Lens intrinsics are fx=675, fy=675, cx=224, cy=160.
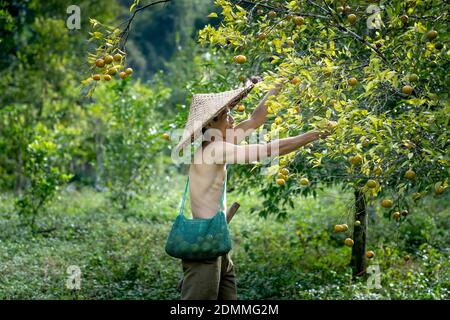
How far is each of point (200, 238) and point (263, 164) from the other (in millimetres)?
1733

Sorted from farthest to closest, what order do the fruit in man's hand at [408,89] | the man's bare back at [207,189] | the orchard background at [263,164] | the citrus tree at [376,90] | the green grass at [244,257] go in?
the green grass at [244,257], the man's bare back at [207,189], the orchard background at [263,164], the fruit in man's hand at [408,89], the citrus tree at [376,90]

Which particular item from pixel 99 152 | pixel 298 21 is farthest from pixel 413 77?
pixel 99 152

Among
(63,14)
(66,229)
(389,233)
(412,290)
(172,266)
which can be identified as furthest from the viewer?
(63,14)

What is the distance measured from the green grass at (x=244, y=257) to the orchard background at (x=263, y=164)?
3cm

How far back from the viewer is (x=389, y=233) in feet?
25.3

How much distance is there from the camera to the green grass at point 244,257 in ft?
18.3

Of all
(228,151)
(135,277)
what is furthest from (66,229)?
(228,151)

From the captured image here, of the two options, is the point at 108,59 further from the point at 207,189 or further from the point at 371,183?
the point at 371,183

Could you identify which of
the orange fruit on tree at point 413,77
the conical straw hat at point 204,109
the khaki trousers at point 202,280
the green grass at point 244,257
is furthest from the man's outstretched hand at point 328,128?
the green grass at point 244,257

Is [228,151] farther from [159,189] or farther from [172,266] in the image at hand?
[159,189]

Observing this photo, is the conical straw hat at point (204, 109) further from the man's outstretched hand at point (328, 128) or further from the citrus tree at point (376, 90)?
the man's outstretched hand at point (328, 128)

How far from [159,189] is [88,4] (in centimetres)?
512

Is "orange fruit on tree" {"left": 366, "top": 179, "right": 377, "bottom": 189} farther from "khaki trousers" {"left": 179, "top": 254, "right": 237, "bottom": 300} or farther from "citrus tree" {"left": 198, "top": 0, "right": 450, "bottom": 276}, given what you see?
"khaki trousers" {"left": 179, "top": 254, "right": 237, "bottom": 300}

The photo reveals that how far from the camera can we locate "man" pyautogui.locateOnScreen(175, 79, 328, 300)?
10.7 ft
